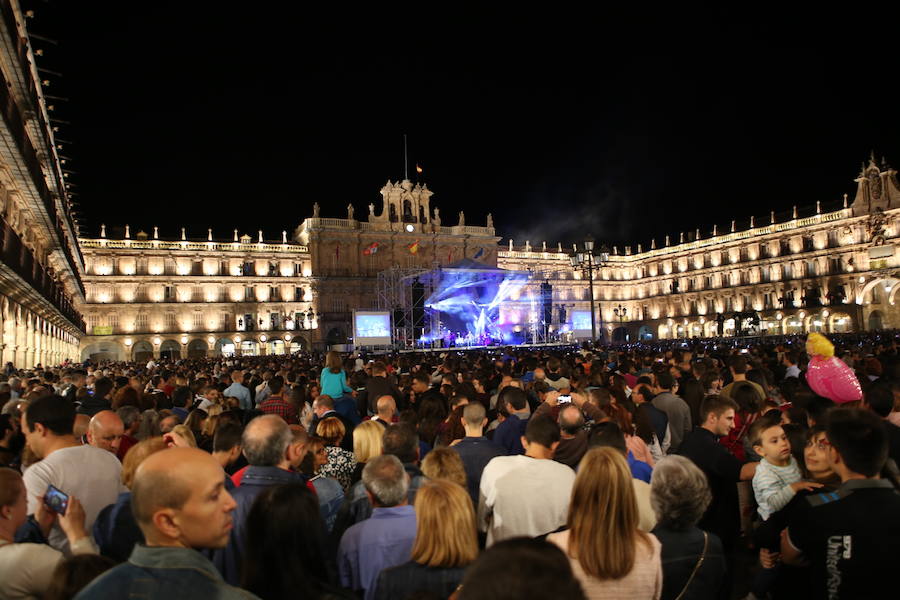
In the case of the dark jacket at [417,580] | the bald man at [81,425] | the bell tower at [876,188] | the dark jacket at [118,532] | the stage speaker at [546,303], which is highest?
the bell tower at [876,188]

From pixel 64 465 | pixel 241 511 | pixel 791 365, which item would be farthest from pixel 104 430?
pixel 791 365

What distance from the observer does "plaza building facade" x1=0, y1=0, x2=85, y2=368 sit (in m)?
15.7

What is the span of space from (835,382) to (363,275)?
56.6 metres

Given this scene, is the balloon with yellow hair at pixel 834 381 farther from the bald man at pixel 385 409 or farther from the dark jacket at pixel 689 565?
the bald man at pixel 385 409

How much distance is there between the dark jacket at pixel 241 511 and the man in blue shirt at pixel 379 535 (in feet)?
1.60

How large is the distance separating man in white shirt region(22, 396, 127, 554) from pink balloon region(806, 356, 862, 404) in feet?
23.1

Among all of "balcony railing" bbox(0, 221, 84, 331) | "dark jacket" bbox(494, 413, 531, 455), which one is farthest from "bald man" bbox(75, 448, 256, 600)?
"balcony railing" bbox(0, 221, 84, 331)

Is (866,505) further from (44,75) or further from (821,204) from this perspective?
(821,204)

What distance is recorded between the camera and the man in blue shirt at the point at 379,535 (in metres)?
3.49

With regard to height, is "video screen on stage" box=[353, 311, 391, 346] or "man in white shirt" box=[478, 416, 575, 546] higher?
"video screen on stage" box=[353, 311, 391, 346]

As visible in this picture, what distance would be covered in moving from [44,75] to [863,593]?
40.8 metres

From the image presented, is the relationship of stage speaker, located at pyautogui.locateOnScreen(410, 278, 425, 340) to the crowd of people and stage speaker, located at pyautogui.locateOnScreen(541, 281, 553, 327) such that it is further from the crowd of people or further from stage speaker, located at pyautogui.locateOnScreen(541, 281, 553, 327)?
the crowd of people

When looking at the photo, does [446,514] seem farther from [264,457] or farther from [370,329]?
[370,329]

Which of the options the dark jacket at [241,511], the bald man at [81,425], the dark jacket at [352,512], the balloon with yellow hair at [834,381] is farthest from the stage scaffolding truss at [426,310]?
the dark jacket at [241,511]
